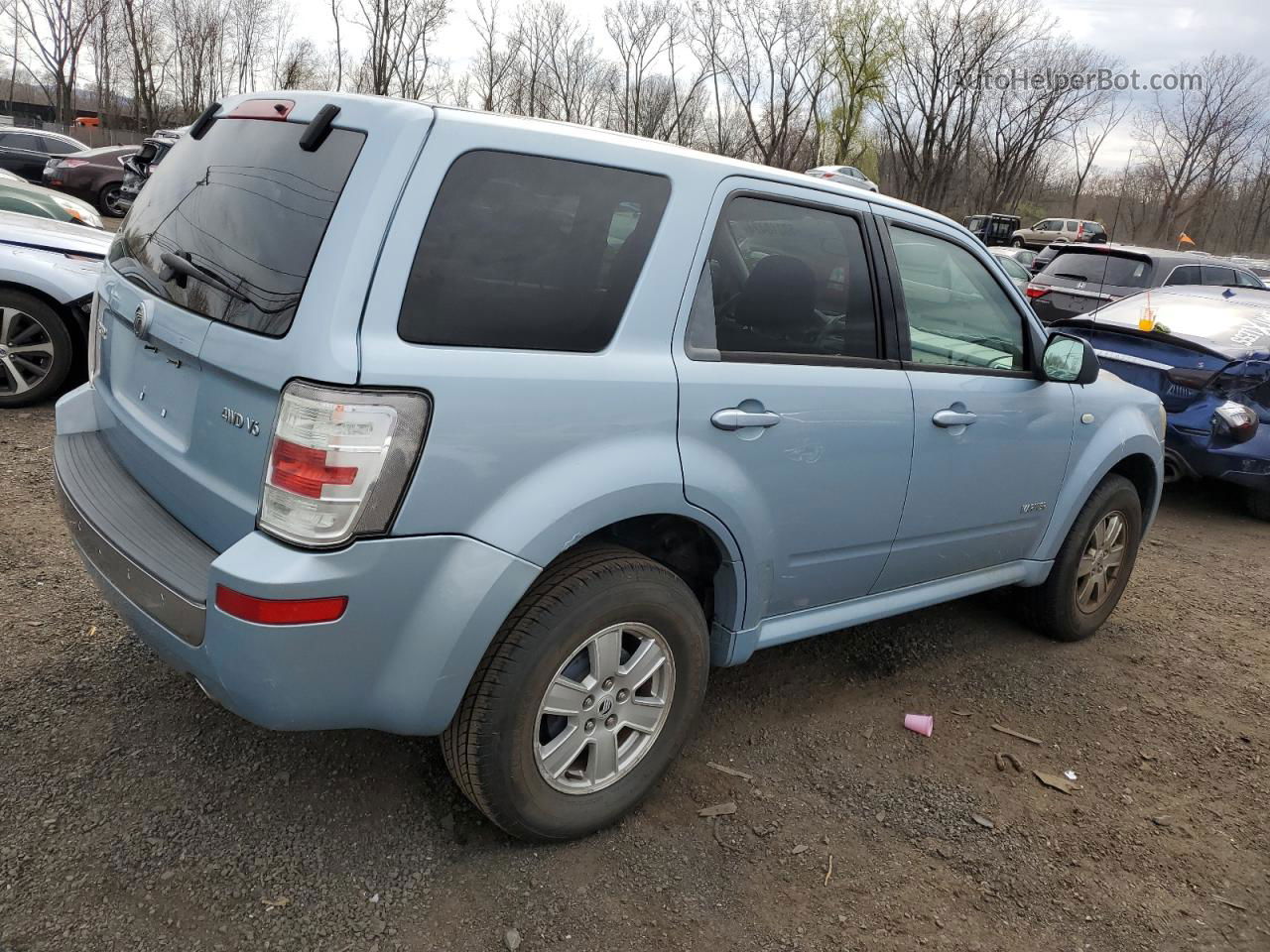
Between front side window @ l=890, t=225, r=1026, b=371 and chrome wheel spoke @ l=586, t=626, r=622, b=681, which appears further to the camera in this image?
front side window @ l=890, t=225, r=1026, b=371

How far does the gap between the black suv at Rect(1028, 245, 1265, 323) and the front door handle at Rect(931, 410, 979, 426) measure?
7991 mm

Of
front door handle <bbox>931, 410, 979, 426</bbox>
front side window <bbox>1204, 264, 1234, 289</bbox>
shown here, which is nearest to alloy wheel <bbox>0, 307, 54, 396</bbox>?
front door handle <bbox>931, 410, 979, 426</bbox>

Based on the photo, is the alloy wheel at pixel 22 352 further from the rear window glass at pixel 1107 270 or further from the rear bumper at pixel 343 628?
the rear window glass at pixel 1107 270

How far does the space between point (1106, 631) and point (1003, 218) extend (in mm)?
36737

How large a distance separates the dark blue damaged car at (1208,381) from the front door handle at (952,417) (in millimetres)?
4051

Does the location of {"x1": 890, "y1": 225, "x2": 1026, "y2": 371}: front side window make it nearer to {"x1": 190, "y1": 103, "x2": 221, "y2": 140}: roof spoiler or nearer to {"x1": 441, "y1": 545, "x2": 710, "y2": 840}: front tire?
{"x1": 441, "y1": 545, "x2": 710, "y2": 840}: front tire

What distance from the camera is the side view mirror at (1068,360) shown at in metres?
3.51

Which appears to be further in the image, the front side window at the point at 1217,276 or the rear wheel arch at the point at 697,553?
the front side window at the point at 1217,276

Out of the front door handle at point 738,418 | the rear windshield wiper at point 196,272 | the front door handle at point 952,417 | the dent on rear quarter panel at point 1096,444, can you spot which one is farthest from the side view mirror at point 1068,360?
the rear windshield wiper at point 196,272

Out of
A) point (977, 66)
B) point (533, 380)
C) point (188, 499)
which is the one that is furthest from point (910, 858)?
point (977, 66)

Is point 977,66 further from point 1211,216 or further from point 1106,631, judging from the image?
point 1106,631

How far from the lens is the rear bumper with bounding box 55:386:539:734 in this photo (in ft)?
6.48

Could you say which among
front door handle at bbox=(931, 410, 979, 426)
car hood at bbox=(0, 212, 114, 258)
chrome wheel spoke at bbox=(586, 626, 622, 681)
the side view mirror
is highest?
the side view mirror

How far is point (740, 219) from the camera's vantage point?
2684mm
